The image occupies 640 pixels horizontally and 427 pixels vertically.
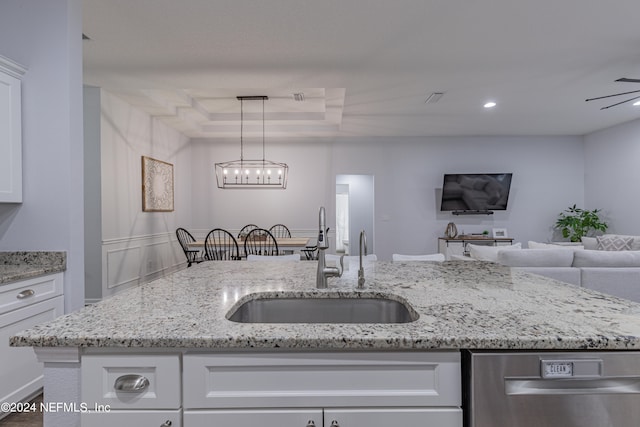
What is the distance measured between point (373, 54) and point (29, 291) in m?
3.14

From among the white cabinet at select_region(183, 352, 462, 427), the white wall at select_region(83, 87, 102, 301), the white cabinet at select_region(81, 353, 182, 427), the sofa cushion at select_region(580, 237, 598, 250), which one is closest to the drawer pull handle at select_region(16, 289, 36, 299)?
the white cabinet at select_region(81, 353, 182, 427)

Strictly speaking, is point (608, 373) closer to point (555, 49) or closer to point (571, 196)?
point (555, 49)

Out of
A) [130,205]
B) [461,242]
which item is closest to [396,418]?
[130,205]

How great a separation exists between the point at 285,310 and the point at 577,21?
3.10 m

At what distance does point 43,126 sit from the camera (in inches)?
84.0

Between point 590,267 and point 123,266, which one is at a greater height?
point 590,267

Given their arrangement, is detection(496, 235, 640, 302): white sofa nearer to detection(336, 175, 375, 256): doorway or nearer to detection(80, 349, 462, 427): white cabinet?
detection(80, 349, 462, 427): white cabinet

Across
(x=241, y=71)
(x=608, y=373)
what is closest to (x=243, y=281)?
(x=608, y=373)

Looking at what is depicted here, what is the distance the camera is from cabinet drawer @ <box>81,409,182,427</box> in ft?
2.79

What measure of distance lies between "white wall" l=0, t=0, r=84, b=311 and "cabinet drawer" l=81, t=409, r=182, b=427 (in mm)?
1671

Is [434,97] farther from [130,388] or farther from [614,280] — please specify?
[130,388]

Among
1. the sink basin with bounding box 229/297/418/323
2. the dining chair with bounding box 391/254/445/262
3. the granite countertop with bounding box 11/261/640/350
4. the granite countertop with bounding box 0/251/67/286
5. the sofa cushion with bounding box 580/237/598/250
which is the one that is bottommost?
the sofa cushion with bounding box 580/237/598/250

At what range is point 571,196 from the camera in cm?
665

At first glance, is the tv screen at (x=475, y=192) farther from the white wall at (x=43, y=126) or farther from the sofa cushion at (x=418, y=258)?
the white wall at (x=43, y=126)
